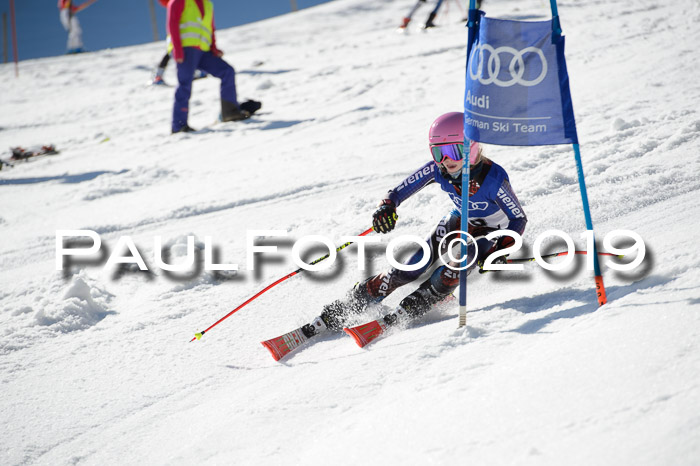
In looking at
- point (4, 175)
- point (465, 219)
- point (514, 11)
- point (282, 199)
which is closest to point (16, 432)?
point (465, 219)

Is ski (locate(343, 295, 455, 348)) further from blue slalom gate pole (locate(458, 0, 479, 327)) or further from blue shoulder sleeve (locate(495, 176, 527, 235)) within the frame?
blue shoulder sleeve (locate(495, 176, 527, 235))

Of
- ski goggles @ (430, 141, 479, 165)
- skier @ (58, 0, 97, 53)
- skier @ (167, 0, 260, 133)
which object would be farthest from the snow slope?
skier @ (58, 0, 97, 53)

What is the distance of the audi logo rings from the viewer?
9.27ft

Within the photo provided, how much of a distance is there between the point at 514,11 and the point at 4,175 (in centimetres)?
1132

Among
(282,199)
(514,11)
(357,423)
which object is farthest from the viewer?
(514,11)

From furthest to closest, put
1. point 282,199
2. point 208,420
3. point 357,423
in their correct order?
point 282,199 < point 208,420 < point 357,423

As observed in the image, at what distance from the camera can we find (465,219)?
3.28m

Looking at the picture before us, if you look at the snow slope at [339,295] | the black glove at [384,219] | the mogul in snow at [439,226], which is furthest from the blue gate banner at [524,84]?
the black glove at [384,219]

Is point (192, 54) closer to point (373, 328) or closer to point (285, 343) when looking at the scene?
point (285, 343)

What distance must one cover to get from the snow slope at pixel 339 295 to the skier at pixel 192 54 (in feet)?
1.31

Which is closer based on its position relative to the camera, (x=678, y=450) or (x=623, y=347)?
(x=678, y=450)

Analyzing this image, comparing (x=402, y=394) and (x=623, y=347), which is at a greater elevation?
(x=623, y=347)

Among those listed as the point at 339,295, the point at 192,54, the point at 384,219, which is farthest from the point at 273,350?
the point at 192,54

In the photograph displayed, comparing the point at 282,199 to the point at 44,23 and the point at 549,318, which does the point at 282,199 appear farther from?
the point at 44,23
